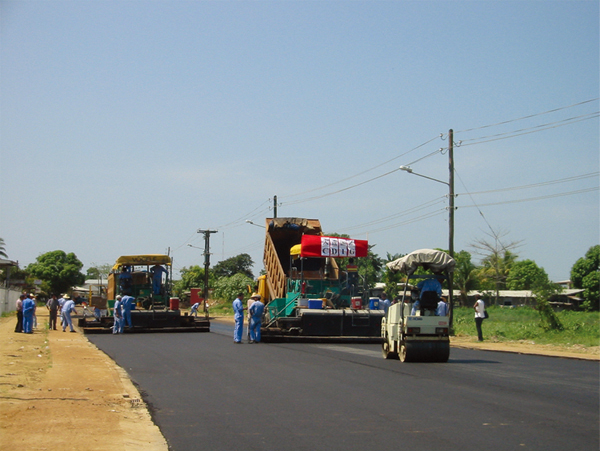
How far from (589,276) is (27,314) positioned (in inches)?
2589

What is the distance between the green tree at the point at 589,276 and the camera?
74.5m

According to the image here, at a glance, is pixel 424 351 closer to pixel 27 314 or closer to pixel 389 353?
pixel 389 353

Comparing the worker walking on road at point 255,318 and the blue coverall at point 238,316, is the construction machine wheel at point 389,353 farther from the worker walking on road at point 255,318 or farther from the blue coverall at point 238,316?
the blue coverall at point 238,316

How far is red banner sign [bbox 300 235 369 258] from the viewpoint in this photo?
72.7 feet

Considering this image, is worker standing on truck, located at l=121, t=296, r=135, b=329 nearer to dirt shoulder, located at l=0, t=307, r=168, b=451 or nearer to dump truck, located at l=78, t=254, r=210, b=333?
dump truck, located at l=78, t=254, r=210, b=333

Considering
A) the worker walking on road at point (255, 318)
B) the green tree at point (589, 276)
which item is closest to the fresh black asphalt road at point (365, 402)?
the worker walking on road at point (255, 318)

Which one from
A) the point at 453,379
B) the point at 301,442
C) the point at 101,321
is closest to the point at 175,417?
the point at 301,442

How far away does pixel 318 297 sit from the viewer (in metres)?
22.7

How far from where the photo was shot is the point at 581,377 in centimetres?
1262

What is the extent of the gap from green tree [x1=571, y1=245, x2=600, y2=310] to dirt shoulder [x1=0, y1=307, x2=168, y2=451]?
68.8 meters

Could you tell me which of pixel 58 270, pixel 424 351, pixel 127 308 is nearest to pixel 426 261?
pixel 424 351

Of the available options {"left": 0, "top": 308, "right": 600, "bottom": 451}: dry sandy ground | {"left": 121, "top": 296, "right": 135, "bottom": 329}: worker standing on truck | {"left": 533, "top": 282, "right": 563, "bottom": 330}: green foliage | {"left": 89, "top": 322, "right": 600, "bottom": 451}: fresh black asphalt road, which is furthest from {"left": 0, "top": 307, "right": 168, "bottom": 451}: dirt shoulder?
{"left": 533, "top": 282, "right": 563, "bottom": 330}: green foliage

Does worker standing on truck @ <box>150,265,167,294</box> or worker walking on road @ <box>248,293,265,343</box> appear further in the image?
worker standing on truck @ <box>150,265,167,294</box>

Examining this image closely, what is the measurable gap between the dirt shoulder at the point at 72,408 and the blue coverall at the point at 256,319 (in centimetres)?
609
